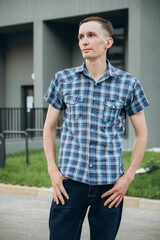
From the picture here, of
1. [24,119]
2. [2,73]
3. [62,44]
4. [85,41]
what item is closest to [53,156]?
[85,41]

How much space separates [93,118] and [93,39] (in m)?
0.48

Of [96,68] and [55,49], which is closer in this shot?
[96,68]

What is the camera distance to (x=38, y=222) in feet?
19.2

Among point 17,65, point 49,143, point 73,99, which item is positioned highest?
point 17,65

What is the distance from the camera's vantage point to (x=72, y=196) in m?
2.46

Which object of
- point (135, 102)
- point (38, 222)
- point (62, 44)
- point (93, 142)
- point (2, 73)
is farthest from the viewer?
point (2, 73)

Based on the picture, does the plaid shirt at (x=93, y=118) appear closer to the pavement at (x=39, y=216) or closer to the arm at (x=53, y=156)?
the arm at (x=53, y=156)

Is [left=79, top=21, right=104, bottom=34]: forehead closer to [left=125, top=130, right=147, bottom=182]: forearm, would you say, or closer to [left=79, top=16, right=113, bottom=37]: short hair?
[left=79, top=16, right=113, bottom=37]: short hair

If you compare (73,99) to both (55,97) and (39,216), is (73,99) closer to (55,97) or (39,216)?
(55,97)

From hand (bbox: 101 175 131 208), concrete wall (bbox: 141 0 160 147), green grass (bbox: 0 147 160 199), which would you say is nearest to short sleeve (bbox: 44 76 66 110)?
hand (bbox: 101 175 131 208)

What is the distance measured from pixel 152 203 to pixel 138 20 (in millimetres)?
9191

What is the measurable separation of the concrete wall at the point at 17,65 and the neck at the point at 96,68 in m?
17.3

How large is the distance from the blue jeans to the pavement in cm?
267

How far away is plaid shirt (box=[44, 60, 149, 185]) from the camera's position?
2.45 metres
